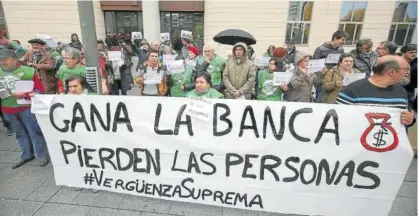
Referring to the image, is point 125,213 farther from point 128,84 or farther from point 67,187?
point 128,84

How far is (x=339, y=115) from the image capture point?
2.19 metres

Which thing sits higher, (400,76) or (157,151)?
(400,76)

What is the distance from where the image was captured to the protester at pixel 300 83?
3.70m

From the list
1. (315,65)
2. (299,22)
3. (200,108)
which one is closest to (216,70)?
(315,65)

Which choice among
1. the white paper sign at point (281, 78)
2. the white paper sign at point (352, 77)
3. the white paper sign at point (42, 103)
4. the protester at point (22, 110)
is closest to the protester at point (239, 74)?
the white paper sign at point (281, 78)

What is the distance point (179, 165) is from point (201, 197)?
406mm

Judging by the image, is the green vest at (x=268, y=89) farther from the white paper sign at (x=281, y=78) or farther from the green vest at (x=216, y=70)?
the green vest at (x=216, y=70)

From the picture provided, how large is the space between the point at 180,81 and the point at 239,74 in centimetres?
94

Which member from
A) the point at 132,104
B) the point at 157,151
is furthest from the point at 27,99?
the point at 157,151

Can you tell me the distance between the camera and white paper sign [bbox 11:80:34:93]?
2910mm

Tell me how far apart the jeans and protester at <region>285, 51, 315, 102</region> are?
3.49 metres

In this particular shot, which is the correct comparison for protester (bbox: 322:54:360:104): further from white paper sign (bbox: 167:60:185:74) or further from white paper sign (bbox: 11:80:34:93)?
white paper sign (bbox: 11:80:34:93)

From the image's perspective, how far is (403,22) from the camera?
1160 cm

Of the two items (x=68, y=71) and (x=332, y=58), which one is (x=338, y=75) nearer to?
(x=332, y=58)
